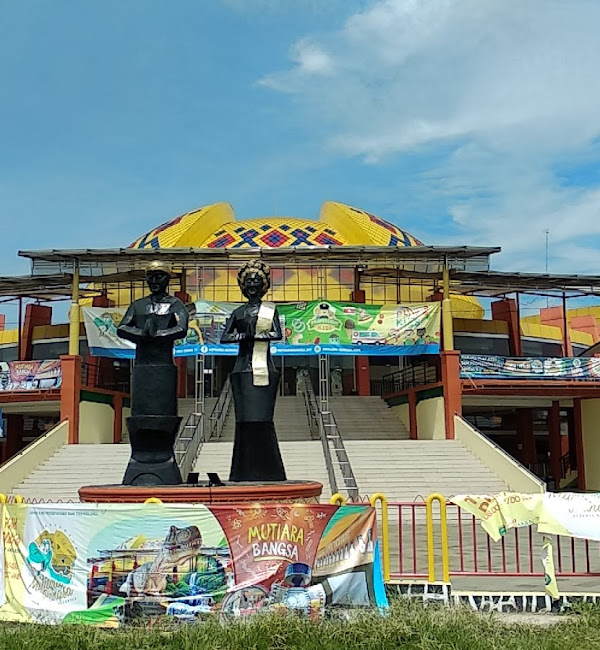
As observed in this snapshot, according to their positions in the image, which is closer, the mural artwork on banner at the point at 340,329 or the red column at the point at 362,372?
the mural artwork on banner at the point at 340,329

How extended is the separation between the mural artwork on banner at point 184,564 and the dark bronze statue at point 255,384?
289 cm

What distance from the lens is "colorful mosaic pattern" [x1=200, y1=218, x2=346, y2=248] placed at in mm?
33062

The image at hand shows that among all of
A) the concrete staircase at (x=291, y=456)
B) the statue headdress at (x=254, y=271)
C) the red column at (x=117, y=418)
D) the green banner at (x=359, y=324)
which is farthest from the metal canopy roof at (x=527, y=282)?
the statue headdress at (x=254, y=271)

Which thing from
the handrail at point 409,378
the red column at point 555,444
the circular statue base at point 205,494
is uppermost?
the handrail at point 409,378

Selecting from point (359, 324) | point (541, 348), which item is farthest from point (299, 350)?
point (541, 348)

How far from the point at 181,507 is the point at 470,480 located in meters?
13.7

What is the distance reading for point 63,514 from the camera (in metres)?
6.90

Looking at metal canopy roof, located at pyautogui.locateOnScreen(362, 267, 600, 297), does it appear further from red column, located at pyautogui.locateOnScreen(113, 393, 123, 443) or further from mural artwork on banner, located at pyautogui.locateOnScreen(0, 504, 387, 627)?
mural artwork on banner, located at pyautogui.locateOnScreen(0, 504, 387, 627)

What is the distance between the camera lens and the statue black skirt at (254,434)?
9727 millimetres

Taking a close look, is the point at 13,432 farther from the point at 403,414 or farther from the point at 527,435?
the point at 527,435

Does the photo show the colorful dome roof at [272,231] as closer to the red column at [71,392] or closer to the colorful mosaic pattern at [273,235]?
the colorful mosaic pattern at [273,235]

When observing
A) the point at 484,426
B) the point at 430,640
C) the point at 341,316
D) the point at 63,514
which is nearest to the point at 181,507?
the point at 63,514

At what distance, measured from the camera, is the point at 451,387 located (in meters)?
23.1

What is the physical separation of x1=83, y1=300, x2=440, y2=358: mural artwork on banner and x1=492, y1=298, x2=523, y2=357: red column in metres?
8.08
